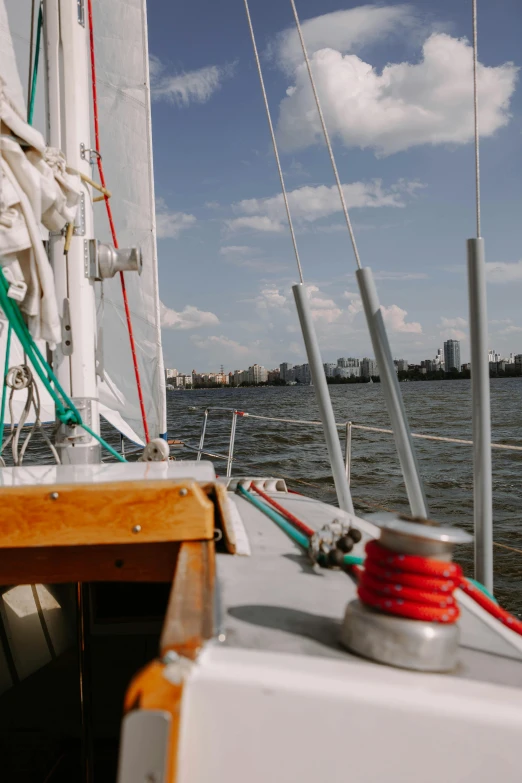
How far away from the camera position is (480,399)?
156 centimetres

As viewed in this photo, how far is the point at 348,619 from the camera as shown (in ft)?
2.94

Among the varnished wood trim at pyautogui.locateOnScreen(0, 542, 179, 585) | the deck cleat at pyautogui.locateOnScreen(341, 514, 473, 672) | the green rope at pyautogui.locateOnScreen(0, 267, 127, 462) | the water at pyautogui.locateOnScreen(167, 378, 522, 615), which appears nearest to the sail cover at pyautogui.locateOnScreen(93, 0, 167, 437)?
the water at pyautogui.locateOnScreen(167, 378, 522, 615)

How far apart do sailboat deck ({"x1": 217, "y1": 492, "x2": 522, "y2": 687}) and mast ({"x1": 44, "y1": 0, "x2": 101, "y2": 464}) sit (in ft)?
4.19

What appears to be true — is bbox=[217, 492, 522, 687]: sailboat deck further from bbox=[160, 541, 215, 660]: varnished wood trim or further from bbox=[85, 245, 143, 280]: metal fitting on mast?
bbox=[85, 245, 143, 280]: metal fitting on mast

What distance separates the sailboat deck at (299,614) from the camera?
2.89 feet

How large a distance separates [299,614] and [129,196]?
450 cm

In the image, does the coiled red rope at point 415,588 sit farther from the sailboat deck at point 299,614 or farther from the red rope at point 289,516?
the red rope at point 289,516

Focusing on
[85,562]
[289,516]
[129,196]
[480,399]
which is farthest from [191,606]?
[129,196]

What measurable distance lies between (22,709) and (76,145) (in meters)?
2.42

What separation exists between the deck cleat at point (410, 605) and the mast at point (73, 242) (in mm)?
1845

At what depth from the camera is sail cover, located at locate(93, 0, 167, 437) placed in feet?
15.3

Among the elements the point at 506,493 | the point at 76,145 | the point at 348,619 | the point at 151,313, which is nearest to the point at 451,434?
the point at 506,493

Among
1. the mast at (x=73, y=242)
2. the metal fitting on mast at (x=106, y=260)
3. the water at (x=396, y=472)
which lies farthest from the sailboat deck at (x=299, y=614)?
the water at (x=396, y=472)

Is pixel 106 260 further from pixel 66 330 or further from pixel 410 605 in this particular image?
pixel 410 605
